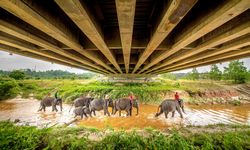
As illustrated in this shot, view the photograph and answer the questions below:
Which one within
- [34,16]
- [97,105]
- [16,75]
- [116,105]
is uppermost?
[34,16]

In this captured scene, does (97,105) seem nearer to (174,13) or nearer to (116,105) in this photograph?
(116,105)

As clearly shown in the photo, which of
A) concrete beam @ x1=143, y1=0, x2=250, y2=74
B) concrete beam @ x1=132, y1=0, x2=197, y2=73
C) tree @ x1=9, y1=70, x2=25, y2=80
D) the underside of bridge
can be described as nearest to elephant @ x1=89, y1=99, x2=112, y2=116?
the underside of bridge

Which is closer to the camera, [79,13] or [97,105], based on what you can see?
[79,13]

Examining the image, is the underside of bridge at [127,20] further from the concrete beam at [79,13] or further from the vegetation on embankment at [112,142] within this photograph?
the vegetation on embankment at [112,142]

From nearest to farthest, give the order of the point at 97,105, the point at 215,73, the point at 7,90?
1. the point at 97,105
2. the point at 7,90
3. the point at 215,73

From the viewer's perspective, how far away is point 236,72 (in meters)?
40.8

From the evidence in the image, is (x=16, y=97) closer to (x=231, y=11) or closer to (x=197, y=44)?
(x=197, y=44)

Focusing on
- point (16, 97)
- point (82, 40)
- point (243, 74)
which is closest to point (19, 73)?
point (16, 97)

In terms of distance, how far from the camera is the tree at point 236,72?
38281 millimetres

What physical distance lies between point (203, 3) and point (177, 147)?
3736mm

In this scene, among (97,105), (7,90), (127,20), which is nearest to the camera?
(127,20)

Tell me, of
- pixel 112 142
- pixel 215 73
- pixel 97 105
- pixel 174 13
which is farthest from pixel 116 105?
pixel 215 73

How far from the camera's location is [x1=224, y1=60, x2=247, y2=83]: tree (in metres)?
Result: 38.3

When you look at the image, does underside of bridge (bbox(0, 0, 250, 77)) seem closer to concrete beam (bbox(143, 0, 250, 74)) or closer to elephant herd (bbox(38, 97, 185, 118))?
concrete beam (bbox(143, 0, 250, 74))
